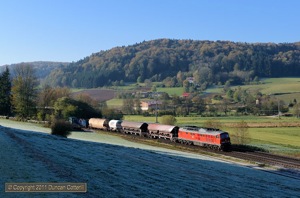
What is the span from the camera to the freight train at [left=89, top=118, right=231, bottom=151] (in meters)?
50.1

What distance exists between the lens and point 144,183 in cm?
2247

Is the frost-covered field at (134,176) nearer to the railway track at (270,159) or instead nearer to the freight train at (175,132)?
the railway track at (270,159)

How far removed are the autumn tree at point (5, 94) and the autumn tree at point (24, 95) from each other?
5.28 m

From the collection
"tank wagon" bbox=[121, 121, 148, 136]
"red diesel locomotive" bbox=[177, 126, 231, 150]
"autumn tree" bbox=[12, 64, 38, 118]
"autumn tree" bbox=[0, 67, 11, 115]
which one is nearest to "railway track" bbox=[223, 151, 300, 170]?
"red diesel locomotive" bbox=[177, 126, 231, 150]

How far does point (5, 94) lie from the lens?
94562mm

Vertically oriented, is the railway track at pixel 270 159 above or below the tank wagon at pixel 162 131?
below

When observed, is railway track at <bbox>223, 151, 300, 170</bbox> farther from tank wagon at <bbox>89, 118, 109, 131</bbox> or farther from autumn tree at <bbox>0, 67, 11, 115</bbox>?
autumn tree at <bbox>0, 67, 11, 115</bbox>

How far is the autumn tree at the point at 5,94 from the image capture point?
9388cm

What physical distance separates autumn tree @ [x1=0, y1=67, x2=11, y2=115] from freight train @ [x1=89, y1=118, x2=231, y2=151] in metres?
25.2

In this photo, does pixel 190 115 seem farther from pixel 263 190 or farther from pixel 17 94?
pixel 263 190

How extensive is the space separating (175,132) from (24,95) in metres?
44.8

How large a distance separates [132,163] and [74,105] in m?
67.4

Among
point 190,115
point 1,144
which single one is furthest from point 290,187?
point 190,115

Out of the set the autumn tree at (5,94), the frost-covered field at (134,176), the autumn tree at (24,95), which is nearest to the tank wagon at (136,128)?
the autumn tree at (24,95)
